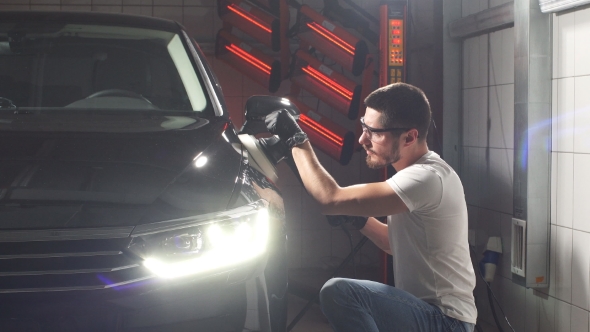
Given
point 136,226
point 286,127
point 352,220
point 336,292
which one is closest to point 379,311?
point 336,292

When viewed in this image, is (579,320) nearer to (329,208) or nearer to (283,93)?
(329,208)

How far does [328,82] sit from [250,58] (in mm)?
595

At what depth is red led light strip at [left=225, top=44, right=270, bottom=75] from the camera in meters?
4.50

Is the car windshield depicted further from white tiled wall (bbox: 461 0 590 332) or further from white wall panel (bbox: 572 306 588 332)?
white wall panel (bbox: 572 306 588 332)

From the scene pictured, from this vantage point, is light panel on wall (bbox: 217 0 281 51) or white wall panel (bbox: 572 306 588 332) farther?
light panel on wall (bbox: 217 0 281 51)

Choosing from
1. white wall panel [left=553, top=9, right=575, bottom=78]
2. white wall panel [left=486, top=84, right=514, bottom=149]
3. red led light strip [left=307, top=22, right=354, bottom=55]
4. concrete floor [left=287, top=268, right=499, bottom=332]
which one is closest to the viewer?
white wall panel [left=553, top=9, right=575, bottom=78]

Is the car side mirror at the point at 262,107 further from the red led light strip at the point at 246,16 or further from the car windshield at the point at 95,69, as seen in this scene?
the red led light strip at the point at 246,16

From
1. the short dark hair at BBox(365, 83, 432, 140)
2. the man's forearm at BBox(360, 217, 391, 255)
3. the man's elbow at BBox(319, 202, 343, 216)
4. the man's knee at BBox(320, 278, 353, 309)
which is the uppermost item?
the short dark hair at BBox(365, 83, 432, 140)

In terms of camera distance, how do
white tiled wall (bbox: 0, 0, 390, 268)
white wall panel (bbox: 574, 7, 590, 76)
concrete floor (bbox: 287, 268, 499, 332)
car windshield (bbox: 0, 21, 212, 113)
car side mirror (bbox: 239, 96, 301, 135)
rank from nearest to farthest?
1. car side mirror (bbox: 239, 96, 301, 135)
2. car windshield (bbox: 0, 21, 212, 113)
3. white wall panel (bbox: 574, 7, 590, 76)
4. concrete floor (bbox: 287, 268, 499, 332)
5. white tiled wall (bbox: 0, 0, 390, 268)

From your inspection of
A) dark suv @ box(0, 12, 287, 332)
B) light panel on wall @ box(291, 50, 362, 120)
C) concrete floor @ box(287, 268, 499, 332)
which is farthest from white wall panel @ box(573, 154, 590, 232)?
light panel on wall @ box(291, 50, 362, 120)

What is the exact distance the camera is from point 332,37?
423 cm

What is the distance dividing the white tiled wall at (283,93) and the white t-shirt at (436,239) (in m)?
2.86

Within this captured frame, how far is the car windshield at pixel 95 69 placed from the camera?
7.68 ft

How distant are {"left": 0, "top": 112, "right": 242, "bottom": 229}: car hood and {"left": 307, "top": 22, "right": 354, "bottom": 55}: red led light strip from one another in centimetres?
241
